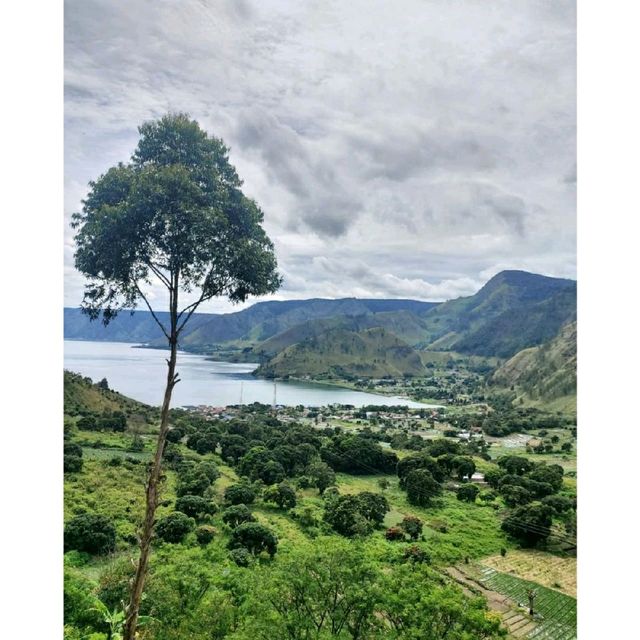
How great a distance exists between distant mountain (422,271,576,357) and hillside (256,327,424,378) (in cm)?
682

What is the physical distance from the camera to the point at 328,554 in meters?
4.87

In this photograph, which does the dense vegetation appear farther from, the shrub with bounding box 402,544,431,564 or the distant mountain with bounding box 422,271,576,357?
the distant mountain with bounding box 422,271,576,357

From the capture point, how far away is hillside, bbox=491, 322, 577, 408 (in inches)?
677

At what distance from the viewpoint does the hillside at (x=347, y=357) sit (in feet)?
113

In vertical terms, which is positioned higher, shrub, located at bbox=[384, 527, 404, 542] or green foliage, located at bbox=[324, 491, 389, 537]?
green foliage, located at bbox=[324, 491, 389, 537]

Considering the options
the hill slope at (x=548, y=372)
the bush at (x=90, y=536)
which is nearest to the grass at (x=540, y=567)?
the hill slope at (x=548, y=372)

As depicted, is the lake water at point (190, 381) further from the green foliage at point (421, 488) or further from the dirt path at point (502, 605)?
the dirt path at point (502, 605)

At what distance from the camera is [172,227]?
10.2ft

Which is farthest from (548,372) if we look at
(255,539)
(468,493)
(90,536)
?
(90,536)

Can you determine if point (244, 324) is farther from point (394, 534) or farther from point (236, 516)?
point (394, 534)

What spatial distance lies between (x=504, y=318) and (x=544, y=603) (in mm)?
43368

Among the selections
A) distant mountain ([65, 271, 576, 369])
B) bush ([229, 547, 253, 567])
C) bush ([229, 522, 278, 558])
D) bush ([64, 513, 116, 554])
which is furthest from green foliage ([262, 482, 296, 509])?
distant mountain ([65, 271, 576, 369])

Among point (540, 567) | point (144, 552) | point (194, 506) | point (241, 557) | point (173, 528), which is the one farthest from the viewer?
point (194, 506)
